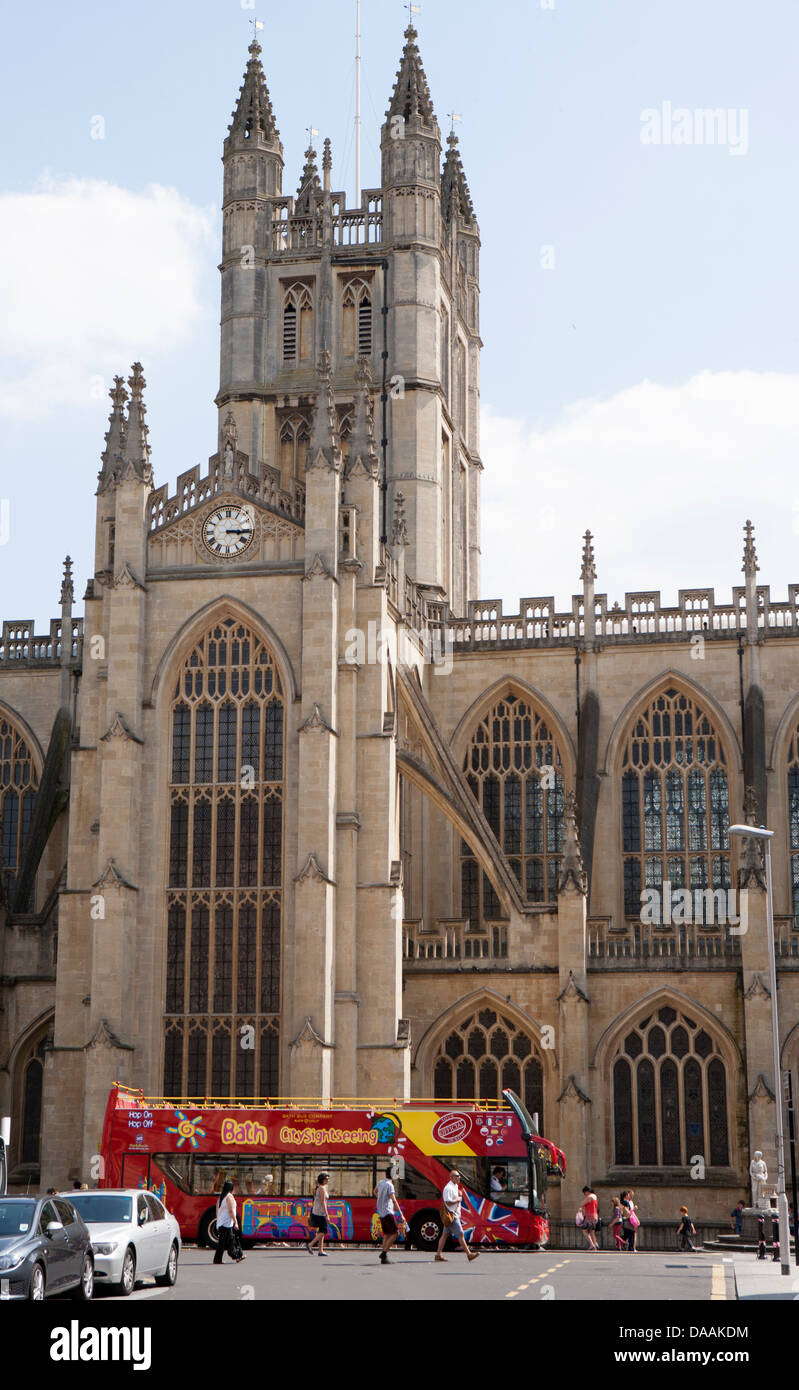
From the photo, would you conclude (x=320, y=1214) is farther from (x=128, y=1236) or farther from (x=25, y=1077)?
(x=25, y=1077)

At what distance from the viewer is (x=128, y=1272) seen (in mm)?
21188

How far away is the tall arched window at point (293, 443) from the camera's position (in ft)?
186

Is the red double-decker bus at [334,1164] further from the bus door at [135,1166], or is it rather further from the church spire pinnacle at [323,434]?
the church spire pinnacle at [323,434]

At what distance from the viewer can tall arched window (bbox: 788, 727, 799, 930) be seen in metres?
47.6

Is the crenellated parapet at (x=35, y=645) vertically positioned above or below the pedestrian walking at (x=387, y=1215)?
above

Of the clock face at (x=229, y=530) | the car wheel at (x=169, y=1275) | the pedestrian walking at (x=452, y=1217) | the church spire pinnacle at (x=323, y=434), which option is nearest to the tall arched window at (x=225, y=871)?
the clock face at (x=229, y=530)

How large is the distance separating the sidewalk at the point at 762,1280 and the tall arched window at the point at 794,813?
53.9 feet

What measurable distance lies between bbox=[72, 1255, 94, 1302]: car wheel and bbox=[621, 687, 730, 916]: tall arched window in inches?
1200

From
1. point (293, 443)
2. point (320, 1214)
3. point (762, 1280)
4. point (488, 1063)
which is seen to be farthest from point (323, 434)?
point (762, 1280)

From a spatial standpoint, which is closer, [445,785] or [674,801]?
[445,785]

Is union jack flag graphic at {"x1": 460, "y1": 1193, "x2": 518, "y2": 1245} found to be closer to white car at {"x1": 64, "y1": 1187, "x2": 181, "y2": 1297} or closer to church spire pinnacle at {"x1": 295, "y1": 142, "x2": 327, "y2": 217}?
white car at {"x1": 64, "y1": 1187, "x2": 181, "y2": 1297}

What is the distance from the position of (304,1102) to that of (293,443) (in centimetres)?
2520

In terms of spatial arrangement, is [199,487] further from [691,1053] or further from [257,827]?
[691,1053]
